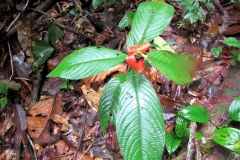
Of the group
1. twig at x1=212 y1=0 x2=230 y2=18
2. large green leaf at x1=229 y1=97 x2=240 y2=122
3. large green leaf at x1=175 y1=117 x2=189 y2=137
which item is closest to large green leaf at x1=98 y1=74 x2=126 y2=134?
large green leaf at x1=175 y1=117 x2=189 y2=137

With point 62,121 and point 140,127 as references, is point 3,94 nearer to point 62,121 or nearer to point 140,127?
point 62,121

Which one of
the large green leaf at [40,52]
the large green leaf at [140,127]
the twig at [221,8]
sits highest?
the large green leaf at [140,127]

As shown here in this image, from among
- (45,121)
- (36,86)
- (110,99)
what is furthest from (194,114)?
(36,86)

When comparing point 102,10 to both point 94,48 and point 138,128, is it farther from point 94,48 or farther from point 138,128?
point 138,128

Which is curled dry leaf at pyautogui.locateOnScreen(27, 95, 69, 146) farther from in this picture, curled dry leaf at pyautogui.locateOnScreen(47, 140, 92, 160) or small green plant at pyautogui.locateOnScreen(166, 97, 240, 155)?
small green plant at pyautogui.locateOnScreen(166, 97, 240, 155)

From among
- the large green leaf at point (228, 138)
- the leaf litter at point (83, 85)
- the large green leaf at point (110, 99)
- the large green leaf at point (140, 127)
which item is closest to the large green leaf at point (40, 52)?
the leaf litter at point (83, 85)

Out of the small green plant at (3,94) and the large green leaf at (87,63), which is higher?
the large green leaf at (87,63)

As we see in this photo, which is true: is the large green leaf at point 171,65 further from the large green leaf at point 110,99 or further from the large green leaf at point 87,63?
the large green leaf at point 110,99
